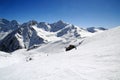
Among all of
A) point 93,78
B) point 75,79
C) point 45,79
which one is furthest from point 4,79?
point 93,78

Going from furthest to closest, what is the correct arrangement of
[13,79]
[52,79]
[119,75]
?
[13,79], [52,79], [119,75]

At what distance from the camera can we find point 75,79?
22.7 ft

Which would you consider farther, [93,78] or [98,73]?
[98,73]

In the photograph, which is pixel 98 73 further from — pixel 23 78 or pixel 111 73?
pixel 23 78

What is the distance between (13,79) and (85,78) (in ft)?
16.6

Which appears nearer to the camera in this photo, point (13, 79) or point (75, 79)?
point (75, 79)

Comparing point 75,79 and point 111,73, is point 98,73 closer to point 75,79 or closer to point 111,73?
point 111,73

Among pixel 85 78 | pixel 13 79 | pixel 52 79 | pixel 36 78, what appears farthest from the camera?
pixel 13 79

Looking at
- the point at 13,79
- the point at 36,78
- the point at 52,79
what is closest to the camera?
the point at 52,79

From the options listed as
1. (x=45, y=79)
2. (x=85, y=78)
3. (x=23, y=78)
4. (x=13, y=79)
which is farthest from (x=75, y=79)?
(x=13, y=79)

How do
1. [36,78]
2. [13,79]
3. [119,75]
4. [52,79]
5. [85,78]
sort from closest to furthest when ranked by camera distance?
[119,75], [85,78], [52,79], [36,78], [13,79]

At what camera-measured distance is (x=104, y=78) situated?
253 inches

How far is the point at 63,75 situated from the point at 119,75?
3078mm

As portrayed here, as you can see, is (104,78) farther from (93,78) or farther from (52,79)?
(52,79)
